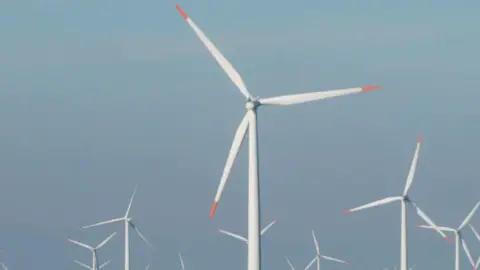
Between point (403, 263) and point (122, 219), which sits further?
point (122, 219)

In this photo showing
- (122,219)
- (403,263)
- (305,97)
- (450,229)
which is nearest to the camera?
(305,97)

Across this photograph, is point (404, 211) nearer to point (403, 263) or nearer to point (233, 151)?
point (403, 263)

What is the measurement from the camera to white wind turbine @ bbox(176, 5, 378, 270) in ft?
197

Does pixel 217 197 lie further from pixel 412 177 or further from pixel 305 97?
pixel 412 177

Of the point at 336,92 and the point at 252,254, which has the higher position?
the point at 336,92

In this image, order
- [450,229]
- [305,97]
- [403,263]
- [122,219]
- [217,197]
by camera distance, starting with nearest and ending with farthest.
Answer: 1. [217,197]
2. [305,97]
3. [403,263]
4. [450,229]
5. [122,219]

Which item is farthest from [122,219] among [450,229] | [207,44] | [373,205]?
[207,44]

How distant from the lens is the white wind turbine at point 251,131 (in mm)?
60062

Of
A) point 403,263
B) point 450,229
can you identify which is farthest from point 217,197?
point 450,229

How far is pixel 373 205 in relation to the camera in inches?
3455

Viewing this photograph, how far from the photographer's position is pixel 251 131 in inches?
2419

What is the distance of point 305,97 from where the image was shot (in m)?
62.6

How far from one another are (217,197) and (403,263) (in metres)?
29.4

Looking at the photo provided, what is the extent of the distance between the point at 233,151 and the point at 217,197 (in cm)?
478
